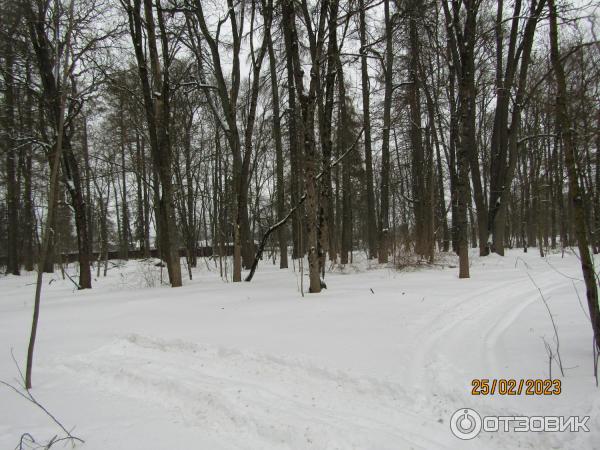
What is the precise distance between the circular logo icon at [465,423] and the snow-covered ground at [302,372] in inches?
2.3

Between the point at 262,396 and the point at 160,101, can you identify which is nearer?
the point at 262,396

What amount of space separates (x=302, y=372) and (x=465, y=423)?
5.16ft

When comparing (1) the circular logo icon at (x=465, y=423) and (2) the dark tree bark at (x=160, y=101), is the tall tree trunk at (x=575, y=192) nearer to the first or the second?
(1) the circular logo icon at (x=465, y=423)

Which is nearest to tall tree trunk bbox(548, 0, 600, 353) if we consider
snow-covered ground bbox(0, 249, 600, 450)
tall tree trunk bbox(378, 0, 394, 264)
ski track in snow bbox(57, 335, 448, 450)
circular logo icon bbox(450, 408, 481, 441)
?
snow-covered ground bbox(0, 249, 600, 450)

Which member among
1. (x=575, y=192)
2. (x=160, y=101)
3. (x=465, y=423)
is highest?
(x=160, y=101)

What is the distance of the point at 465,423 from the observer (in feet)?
8.98

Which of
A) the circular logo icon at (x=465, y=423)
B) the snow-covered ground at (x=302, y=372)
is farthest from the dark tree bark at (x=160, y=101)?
the circular logo icon at (x=465, y=423)

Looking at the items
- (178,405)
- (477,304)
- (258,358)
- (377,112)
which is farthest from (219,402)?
(377,112)

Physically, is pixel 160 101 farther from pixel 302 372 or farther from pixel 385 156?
pixel 385 156

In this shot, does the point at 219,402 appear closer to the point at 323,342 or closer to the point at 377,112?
the point at 323,342

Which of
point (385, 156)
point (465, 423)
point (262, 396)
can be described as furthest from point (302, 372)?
point (385, 156)

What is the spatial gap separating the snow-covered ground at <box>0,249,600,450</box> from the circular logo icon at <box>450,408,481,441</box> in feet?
0.19

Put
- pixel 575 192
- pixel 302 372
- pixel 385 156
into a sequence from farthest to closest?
1. pixel 385 156
2. pixel 302 372
3. pixel 575 192

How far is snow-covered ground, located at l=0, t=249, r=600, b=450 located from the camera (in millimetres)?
2727
